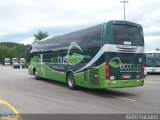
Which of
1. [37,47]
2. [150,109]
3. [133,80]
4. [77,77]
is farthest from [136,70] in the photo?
[37,47]

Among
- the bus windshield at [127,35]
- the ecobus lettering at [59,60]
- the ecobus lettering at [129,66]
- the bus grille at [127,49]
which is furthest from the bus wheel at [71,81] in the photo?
the bus windshield at [127,35]

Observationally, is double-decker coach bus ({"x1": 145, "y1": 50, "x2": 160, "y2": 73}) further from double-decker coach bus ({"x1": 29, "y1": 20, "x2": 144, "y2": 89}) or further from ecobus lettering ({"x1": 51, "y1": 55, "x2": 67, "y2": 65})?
double-decker coach bus ({"x1": 29, "y1": 20, "x2": 144, "y2": 89})

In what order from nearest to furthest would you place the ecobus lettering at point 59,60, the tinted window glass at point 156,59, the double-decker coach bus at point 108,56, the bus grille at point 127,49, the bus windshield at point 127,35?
the double-decker coach bus at point 108,56 < the bus windshield at point 127,35 < the bus grille at point 127,49 < the ecobus lettering at point 59,60 < the tinted window glass at point 156,59

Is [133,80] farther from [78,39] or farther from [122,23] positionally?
[78,39]

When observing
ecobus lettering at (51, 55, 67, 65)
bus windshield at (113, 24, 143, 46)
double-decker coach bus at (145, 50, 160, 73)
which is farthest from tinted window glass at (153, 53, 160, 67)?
bus windshield at (113, 24, 143, 46)

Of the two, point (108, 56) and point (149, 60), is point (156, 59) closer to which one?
point (149, 60)

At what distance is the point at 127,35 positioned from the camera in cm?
1641

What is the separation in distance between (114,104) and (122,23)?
453cm

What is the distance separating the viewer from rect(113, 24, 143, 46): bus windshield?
16.0 meters

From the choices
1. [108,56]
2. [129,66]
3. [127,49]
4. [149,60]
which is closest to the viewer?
[108,56]

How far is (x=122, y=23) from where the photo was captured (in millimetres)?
16266

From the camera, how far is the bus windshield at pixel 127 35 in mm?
16031

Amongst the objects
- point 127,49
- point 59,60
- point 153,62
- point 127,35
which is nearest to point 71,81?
point 59,60

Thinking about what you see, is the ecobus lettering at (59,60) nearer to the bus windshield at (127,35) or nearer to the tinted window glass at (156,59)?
the bus windshield at (127,35)
